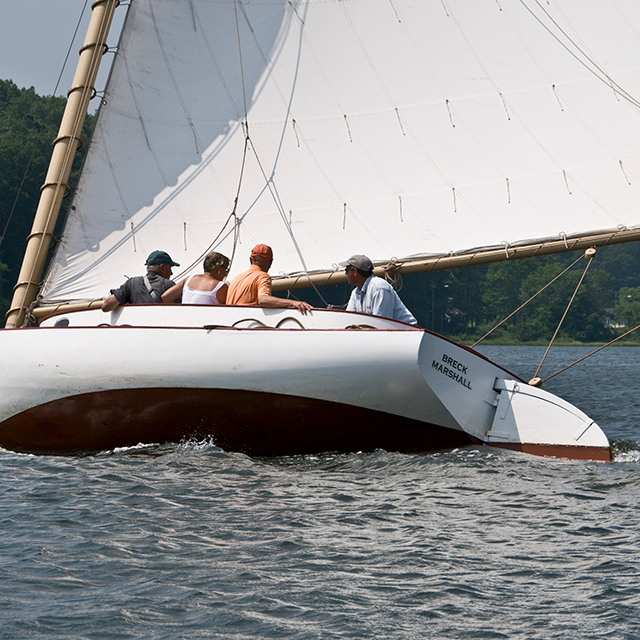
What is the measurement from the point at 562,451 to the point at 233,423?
115 inches

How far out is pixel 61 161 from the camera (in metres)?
10.2

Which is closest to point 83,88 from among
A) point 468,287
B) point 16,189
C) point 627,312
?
point 16,189

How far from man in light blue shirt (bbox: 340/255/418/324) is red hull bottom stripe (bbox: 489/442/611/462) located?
1.43 metres

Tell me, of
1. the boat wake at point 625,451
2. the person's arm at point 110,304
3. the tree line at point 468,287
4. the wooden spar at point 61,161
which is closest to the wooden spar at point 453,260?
the wooden spar at point 61,161

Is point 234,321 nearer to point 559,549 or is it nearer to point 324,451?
point 324,451

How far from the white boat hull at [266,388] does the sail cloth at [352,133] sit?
8.52 feet

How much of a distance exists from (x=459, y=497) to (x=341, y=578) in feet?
6.22

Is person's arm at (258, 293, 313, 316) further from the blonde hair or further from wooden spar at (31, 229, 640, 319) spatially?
wooden spar at (31, 229, 640, 319)

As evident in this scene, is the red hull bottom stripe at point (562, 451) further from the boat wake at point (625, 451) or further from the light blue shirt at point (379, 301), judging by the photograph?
the light blue shirt at point (379, 301)

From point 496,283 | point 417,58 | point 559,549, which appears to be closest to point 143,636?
point 559,549

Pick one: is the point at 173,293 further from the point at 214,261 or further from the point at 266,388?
the point at 266,388

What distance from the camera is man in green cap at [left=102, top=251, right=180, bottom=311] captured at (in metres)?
7.52

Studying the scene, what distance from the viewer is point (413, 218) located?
9781 millimetres

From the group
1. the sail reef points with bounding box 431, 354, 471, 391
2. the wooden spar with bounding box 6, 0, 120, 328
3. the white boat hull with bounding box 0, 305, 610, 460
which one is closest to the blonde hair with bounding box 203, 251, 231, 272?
the white boat hull with bounding box 0, 305, 610, 460
